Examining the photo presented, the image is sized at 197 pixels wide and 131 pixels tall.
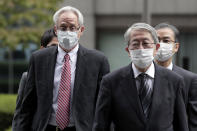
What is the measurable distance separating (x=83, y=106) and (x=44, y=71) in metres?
0.49

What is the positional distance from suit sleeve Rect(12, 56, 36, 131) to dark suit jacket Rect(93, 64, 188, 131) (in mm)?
1012

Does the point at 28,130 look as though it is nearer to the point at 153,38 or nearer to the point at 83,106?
the point at 83,106

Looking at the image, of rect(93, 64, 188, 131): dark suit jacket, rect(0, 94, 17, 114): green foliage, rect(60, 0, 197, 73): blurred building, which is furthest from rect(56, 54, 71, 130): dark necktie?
rect(60, 0, 197, 73): blurred building

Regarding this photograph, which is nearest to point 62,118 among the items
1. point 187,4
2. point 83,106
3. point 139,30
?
point 83,106

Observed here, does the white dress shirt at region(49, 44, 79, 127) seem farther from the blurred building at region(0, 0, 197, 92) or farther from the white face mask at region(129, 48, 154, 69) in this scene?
the blurred building at region(0, 0, 197, 92)

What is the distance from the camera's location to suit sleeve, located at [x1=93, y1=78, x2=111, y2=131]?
4.43 m

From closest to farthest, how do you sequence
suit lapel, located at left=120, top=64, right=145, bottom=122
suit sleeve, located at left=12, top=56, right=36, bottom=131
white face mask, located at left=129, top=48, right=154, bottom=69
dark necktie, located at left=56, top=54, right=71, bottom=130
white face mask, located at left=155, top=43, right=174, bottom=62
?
suit lapel, located at left=120, top=64, right=145, bottom=122
white face mask, located at left=129, top=48, right=154, bottom=69
dark necktie, located at left=56, top=54, right=71, bottom=130
suit sleeve, located at left=12, top=56, right=36, bottom=131
white face mask, located at left=155, top=43, right=174, bottom=62

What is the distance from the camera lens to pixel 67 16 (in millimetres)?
5211

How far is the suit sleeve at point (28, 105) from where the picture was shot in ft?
17.4

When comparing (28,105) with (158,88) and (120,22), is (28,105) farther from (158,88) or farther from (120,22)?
(120,22)

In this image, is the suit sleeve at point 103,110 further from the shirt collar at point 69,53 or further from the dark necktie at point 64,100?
the shirt collar at point 69,53

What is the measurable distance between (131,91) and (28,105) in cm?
132

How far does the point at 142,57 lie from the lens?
441 centimetres

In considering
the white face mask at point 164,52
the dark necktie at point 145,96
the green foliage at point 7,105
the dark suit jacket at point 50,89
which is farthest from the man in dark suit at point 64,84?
the green foliage at point 7,105
